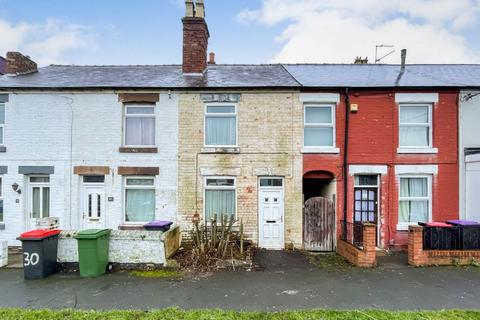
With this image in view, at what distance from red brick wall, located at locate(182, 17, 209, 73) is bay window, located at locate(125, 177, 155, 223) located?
4997mm

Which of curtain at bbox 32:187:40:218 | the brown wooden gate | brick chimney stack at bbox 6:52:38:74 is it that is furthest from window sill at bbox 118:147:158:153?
brick chimney stack at bbox 6:52:38:74

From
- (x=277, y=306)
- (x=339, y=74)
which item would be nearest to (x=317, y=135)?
(x=339, y=74)

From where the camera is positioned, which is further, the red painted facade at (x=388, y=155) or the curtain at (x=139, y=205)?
the curtain at (x=139, y=205)

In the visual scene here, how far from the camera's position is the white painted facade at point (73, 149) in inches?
408

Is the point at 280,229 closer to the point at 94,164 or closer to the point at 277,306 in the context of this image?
the point at 277,306

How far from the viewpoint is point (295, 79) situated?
11109mm

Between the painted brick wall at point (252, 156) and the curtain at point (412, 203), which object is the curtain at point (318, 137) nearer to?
the painted brick wall at point (252, 156)

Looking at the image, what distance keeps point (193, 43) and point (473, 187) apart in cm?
1178

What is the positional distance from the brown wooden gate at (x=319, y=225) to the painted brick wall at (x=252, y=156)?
272mm

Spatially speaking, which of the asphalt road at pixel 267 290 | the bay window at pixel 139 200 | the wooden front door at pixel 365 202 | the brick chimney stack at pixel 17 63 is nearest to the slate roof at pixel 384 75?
the wooden front door at pixel 365 202

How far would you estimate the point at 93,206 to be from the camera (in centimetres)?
1053

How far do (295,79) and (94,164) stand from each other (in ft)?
26.9

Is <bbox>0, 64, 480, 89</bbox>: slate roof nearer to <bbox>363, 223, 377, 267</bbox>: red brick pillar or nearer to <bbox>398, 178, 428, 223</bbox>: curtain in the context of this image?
<bbox>398, 178, 428, 223</bbox>: curtain

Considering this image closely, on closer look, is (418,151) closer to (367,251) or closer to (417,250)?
(417,250)
